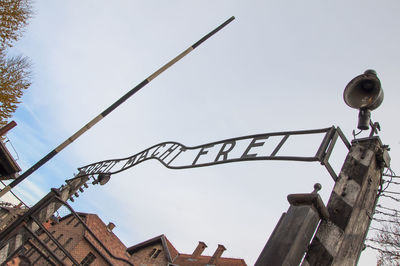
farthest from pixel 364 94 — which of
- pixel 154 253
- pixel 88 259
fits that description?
pixel 88 259

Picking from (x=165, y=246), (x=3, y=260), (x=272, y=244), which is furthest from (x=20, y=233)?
(x=165, y=246)

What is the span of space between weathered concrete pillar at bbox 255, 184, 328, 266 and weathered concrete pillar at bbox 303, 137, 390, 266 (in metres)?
0.10

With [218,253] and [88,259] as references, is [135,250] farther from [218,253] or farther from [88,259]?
[218,253]

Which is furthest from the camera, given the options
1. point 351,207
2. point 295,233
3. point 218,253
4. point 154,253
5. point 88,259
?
point 88,259

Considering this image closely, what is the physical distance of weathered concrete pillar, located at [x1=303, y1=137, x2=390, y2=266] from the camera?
1888 mm

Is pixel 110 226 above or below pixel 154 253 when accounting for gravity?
above

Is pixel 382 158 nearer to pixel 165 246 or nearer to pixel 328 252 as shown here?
pixel 328 252

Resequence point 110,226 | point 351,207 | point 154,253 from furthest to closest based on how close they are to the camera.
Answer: point 110,226 < point 154,253 < point 351,207

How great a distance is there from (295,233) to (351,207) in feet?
1.74

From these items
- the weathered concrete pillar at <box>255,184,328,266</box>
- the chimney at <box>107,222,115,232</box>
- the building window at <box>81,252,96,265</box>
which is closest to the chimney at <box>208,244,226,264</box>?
the building window at <box>81,252,96,265</box>

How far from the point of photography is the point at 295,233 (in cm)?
186

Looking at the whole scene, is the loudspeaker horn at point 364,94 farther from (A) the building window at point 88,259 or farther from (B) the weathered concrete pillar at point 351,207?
(A) the building window at point 88,259

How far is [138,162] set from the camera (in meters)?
6.21

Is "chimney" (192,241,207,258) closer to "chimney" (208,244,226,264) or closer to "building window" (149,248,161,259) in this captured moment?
"chimney" (208,244,226,264)
